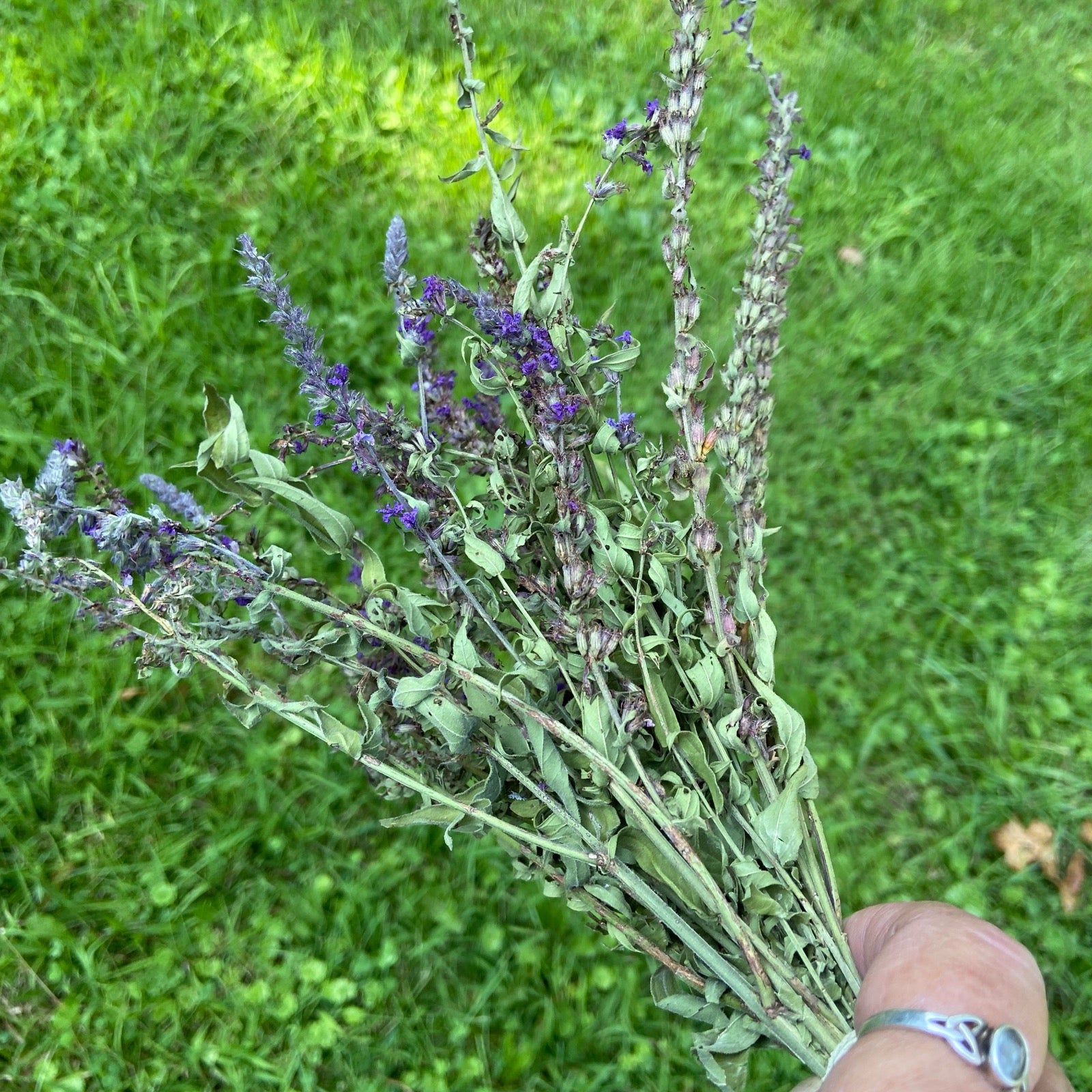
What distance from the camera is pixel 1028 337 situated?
2389 millimetres

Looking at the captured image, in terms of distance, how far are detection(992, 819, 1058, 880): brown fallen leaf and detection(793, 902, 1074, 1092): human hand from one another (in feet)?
3.06

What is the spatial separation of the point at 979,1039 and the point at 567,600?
700mm

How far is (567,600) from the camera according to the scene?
3.67ft

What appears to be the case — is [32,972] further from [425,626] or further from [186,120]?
[186,120]

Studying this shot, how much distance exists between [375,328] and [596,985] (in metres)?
1.69

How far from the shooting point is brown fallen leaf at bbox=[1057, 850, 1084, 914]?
1.94 metres

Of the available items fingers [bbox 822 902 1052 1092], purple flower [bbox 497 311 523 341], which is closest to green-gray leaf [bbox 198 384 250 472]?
purple flower [bbox 497 311 523 341]

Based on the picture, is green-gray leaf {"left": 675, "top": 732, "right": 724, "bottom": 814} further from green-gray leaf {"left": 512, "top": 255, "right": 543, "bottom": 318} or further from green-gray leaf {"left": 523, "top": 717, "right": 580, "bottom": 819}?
green-gray leaf {"left": 512, "top": 255, "right": 543, "bottom": 318}

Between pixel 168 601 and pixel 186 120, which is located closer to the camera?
pixel 168 601

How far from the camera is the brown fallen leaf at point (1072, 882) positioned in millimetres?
1944

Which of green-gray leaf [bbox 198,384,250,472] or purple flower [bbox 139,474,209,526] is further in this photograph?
purple flower [bbox 139,474,209,526]

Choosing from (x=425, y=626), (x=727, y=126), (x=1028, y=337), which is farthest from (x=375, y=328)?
(x=1028, y=337)

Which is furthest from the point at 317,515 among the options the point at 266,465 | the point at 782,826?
the point at 782,826

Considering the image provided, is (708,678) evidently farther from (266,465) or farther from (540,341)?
(266,465)
